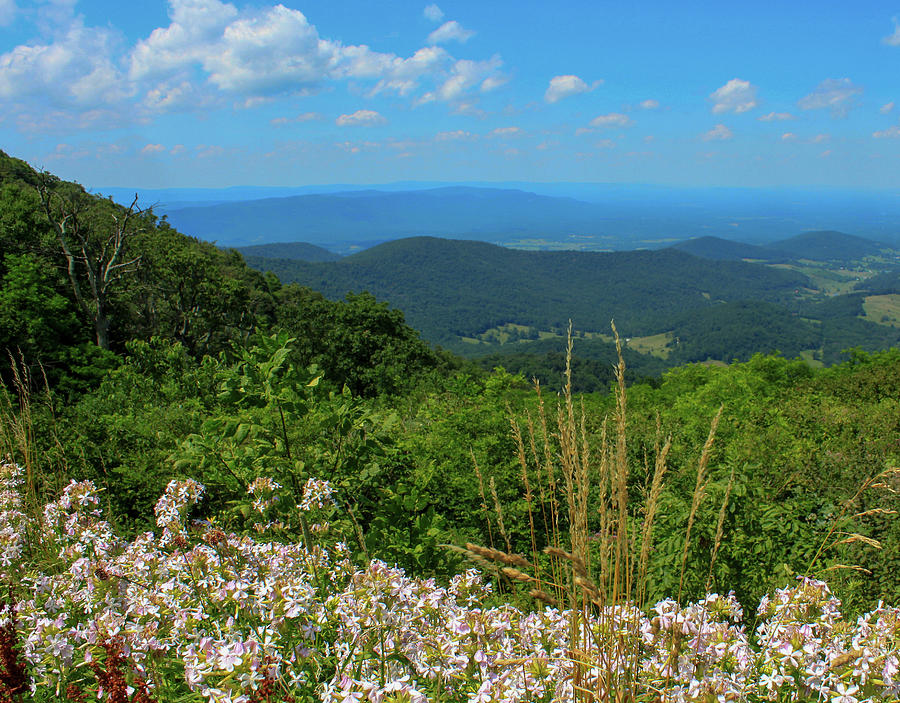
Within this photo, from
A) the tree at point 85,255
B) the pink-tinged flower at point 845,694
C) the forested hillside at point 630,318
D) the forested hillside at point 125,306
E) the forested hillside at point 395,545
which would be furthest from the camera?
the forested hillside at point 630,318

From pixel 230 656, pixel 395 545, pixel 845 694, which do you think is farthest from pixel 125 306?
pixel 845 694

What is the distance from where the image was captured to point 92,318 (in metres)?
17.1

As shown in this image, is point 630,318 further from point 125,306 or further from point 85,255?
point 85,255

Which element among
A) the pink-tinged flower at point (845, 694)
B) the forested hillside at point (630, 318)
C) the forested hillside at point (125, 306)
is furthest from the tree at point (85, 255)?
the forested hillside at point (630, 318)

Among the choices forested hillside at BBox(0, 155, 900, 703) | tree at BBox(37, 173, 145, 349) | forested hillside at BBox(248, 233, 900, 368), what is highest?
tree at BBox(37, 173, 145, 349)

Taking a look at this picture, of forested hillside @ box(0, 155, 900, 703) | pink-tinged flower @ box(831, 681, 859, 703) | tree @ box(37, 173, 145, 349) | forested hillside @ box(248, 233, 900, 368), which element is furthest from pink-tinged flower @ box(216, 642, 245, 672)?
forested hillside @ box(248, 233, 900, 368)

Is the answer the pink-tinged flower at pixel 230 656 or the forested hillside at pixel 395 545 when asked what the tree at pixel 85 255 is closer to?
the forested hillside at pixel 395 545

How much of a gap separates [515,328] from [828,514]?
6084 inches

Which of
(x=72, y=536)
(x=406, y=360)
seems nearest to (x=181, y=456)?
(x=72, y=536)

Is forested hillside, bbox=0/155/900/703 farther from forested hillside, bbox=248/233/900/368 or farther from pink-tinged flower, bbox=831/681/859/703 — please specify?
forested hillside, bbox=248/233/900/368

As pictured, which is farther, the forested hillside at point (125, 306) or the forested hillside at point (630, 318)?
the forested hillside at point (630, 318)

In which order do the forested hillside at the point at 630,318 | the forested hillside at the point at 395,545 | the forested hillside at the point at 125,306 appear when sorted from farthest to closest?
the forested hillside at the point at 630,318
the forested hillside at the point at 125,306
the forested hillside at the point at 395,545

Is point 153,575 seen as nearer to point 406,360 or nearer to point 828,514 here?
point 828,514


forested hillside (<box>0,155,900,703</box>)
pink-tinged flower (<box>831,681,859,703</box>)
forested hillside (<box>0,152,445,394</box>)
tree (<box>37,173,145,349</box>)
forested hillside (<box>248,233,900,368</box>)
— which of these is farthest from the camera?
forested hillside (<box>248,233,900,368</box>)
